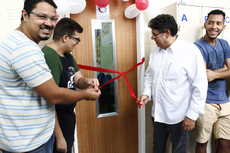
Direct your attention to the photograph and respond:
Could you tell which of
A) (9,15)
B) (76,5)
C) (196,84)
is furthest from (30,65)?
(196,84)

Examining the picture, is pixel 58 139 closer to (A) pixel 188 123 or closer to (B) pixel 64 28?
(B) pixel 64 28

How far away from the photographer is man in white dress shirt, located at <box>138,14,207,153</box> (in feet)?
4.88

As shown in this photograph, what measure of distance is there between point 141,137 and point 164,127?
2.31 feet

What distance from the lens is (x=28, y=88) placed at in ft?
2.90

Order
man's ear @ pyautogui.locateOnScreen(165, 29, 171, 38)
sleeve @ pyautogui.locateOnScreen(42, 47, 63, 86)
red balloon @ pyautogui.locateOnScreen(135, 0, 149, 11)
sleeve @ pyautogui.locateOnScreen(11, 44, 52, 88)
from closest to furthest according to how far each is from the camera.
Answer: sleeve @ pyautogui.locateOnScreen(11, 44, 52, 88) < sleeve @ pyautogui.locateOnScreen(42, 47, 63, 86) < man's ear @ pyautogui.locateOnScreen(165, 29, 171, 38) < red balloon @ pyautogui.locateOnScreen(135, 0, 149, 11)

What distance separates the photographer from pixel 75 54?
197 cm

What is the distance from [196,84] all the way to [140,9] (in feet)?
3.51

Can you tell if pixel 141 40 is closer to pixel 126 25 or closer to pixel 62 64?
pixel 126 25

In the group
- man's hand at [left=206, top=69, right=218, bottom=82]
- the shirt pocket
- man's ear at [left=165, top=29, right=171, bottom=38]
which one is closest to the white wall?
man's ear at [left=165, top=29, right=171, bottom=38]

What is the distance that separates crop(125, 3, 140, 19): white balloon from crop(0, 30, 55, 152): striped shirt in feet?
4.77

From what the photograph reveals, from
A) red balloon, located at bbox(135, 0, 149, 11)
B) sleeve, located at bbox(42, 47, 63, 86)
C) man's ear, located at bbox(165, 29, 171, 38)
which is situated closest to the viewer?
sleeve, located at bbox(42, 47, 63, 86)

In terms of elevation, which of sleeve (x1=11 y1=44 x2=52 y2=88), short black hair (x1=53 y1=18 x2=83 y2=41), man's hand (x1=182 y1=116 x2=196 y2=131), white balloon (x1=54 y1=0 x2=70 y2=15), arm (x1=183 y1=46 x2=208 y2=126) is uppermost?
white balloon (x1=54 y1=0 x2=70 y2=15)

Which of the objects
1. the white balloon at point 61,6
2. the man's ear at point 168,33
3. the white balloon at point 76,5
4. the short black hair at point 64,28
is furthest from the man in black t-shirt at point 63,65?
the man's ear at point 168,33

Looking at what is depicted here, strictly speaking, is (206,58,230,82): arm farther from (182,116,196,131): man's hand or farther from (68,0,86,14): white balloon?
(68,0,86,14): white balloon
